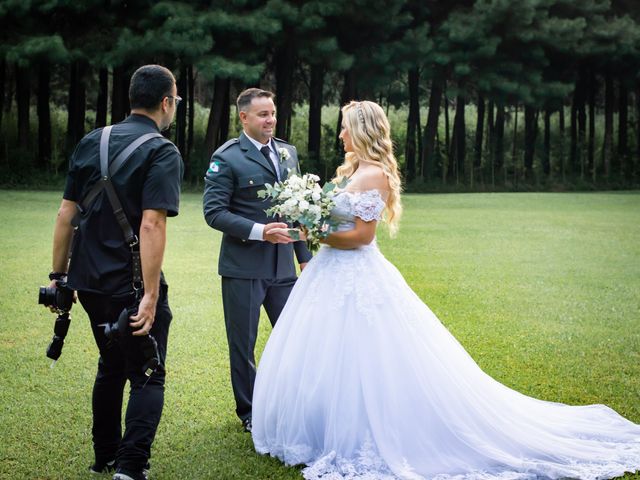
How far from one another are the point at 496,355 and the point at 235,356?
305 centimetres

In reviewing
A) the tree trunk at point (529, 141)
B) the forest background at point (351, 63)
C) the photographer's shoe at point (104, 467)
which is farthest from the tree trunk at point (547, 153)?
the photographer's shoe at point (104, 467)

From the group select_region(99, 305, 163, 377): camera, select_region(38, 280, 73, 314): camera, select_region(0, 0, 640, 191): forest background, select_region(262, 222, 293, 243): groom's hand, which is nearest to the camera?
select_region(99, 305, 163, 377): camera

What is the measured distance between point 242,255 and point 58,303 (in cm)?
131

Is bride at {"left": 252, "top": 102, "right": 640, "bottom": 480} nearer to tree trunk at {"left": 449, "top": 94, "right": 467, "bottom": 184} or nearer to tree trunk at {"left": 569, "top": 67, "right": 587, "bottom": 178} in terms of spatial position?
tree trunk at {"left": 449, "top": 94, "right": 467, "bottom": 184}

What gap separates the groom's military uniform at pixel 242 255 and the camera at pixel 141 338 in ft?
3.98

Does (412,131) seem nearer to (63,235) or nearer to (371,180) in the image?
(371,180)

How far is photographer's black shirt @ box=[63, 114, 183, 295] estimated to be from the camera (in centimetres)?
429

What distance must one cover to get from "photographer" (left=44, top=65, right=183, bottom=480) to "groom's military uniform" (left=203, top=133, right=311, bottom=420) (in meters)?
1.09

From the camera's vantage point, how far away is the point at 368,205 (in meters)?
5.08

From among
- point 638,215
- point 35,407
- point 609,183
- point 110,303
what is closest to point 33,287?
point 35,407

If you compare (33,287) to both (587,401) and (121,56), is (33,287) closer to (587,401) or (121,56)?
(587,401)

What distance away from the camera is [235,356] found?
5.61m

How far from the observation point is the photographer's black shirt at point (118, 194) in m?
4.29

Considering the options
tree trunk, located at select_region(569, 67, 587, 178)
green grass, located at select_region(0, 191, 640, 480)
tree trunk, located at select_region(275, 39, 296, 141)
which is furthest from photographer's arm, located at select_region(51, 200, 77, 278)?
tree trunk, located at select_region(569, 67, 587, 178)
